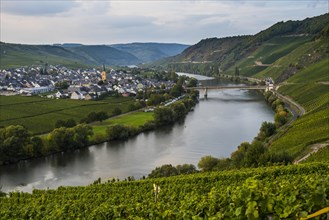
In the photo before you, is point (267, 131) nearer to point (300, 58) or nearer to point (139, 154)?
point (139, 154)

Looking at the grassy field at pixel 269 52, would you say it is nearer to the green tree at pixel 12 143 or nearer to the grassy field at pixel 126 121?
the grassy field at pixel 126 121

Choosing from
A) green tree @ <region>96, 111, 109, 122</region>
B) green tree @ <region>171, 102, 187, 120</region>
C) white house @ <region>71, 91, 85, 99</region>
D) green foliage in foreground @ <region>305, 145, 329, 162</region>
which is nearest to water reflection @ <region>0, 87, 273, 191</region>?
green tree @ <region>171, 102, 187, 120</region>

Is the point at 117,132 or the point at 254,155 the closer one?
the point at 254,155

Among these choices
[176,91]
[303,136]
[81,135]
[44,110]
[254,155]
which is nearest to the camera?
[254,155]

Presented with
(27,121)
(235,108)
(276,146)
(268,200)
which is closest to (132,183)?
(268,200)

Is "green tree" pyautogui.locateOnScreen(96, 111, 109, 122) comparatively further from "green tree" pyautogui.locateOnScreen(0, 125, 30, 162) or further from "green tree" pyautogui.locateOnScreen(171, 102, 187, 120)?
"green tree" pyautogui.locateOnScreen(0, 125, 30, 162)

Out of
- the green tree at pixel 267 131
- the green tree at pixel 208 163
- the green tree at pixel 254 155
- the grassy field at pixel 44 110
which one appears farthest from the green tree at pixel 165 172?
the grassy field at pixel 44 110

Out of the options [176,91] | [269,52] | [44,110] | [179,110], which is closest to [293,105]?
[179,110]
